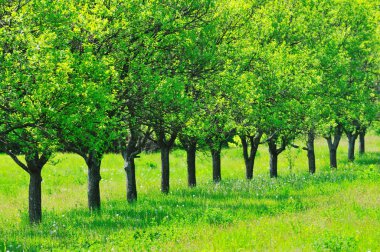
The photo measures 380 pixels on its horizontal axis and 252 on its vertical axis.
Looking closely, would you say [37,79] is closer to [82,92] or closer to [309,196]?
[82,92]

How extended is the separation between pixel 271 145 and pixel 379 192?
12302mm

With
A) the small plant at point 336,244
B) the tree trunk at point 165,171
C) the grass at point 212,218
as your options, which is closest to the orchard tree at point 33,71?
the grass at point 212,218

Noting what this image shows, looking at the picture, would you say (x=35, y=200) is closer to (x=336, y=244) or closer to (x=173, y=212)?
(x=173, y=212)

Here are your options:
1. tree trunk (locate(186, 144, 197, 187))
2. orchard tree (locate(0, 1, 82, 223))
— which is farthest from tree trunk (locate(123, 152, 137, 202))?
orchard tree (locate(0, 1, 82, 223))

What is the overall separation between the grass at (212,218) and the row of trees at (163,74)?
7.06ft

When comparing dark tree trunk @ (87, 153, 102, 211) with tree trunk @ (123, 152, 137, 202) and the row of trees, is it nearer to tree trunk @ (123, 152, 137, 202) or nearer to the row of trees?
the row of trees

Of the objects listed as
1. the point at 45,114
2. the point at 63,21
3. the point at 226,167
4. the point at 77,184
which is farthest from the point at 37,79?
the point at 226,167

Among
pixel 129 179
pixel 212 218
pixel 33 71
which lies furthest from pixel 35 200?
pixel 33 71

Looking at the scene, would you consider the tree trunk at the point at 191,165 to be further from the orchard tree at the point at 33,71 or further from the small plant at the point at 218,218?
the orchard tree at the point at 33,71

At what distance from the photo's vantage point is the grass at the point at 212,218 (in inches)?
537

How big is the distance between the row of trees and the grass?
2151 mm

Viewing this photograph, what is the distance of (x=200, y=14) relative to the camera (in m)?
21.2

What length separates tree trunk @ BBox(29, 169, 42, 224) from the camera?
19.2 meters

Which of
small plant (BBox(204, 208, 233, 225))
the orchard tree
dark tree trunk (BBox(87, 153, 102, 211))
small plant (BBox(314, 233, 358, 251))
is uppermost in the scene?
the orchard tree
